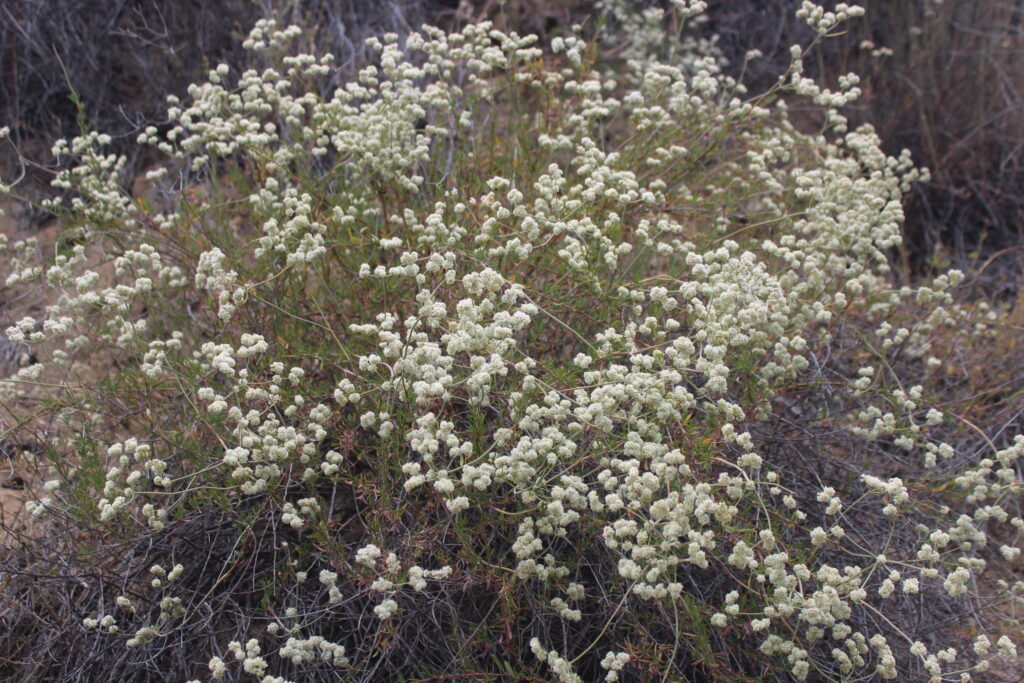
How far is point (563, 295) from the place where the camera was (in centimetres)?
298

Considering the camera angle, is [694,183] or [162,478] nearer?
[162,478]

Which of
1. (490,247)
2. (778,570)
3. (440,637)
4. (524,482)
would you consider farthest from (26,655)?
(778,570)

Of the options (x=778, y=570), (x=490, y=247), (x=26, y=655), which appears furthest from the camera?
(x=490, y=247)

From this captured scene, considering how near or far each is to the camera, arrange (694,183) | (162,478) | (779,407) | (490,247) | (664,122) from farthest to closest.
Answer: (694,183), (664,122), (779,407), (490,247), (162,478)

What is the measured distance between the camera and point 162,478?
250 centimetres

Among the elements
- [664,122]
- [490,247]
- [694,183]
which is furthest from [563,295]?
[694,183]

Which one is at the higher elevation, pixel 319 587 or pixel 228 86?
pixel 228 86

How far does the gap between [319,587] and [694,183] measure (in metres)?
2.58

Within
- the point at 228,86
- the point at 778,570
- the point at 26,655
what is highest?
the point at 228,86

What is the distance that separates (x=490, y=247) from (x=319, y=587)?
1.32m

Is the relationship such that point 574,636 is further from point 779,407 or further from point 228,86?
point 228,86

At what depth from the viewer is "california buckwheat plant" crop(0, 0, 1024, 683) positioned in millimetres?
2332

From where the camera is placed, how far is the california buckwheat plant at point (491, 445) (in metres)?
2.33

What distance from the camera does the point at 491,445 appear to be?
244cm
